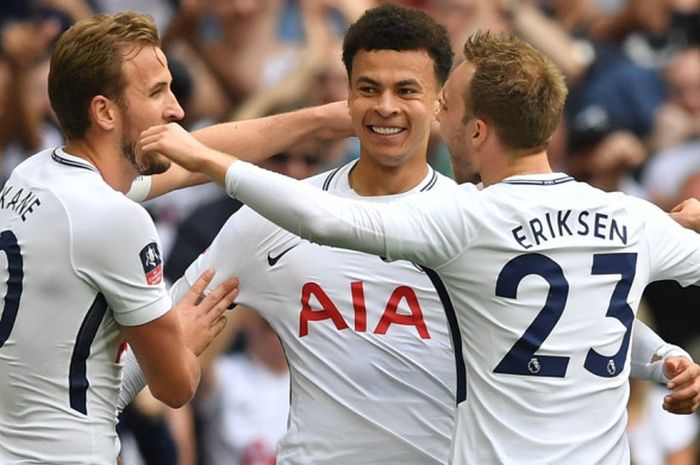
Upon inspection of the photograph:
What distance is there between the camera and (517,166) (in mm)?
4875

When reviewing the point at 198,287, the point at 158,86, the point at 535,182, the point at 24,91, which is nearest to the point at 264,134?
the point at 198,287

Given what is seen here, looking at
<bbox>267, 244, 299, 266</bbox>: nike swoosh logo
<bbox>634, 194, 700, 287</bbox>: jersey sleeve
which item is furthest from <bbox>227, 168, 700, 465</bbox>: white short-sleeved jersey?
<bbox>267, 244, 299, 266</bbox>: nike swoosh logo

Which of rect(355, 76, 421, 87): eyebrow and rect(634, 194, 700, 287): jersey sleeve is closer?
rect(634, 194, 700, 287): jersey sleeve

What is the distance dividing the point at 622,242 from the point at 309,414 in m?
1.38

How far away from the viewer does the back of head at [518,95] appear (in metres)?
4.82

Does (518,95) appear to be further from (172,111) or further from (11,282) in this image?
(11,282)

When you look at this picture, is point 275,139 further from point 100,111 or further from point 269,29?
point 269,29

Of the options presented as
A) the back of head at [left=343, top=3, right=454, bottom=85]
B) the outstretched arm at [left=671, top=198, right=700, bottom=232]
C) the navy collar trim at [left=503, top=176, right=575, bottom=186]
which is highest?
the back of head at [left=343, top=3, right=454, bottom=85]

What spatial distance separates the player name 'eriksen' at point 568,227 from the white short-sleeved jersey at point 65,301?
3.70ft


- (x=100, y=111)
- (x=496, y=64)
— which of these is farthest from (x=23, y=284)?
(x=496, y=64)

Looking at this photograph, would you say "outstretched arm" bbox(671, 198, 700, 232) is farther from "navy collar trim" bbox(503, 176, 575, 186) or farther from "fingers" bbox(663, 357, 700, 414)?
"navy collar trim" bbox(503, 176, 575, 186)

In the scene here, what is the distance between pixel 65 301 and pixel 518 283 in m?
1.36

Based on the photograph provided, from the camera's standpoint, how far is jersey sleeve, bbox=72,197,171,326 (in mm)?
4754

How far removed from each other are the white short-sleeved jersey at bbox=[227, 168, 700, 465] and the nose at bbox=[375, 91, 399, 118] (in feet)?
2.53
